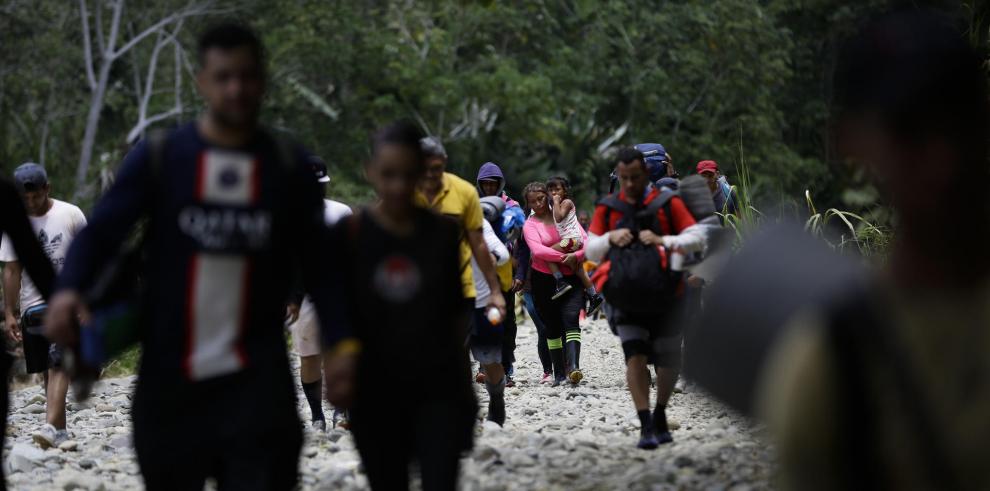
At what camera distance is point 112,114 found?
1711 inches

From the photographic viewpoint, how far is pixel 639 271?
26.7 feet

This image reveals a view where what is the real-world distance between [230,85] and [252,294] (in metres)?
0.64

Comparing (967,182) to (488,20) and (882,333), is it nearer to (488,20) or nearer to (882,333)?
(882,333)

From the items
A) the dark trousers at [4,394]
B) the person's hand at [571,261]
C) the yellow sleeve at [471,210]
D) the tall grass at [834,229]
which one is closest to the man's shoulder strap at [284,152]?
the dark trousers at [4,394]

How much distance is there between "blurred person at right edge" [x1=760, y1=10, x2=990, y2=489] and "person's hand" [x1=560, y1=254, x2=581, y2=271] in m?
11.1

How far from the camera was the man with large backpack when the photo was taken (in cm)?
816

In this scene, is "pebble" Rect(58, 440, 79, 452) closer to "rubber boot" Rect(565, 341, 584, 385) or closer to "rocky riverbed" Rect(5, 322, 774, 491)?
→ "rocky riverbed" Rect(5, 322, 774, 491)

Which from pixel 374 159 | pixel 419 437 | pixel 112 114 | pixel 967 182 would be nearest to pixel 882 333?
pixel 967 182

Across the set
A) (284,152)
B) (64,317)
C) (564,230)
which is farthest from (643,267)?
(564,230)

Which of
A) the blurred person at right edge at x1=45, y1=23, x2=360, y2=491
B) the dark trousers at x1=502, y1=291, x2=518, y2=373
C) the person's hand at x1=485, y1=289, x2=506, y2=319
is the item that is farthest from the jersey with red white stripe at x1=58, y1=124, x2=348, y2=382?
the dark trousers at x1=502, y1=291, x2=518, y2=373

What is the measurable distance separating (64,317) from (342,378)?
908 millimetres

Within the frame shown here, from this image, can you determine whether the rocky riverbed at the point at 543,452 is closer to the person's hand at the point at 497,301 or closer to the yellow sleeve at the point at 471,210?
the person's hand at the point at 497,301

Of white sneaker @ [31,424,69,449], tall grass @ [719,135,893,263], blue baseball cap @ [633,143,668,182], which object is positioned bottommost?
white sneaker @ [31,424,69,449]

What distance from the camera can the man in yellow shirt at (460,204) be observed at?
775cm
